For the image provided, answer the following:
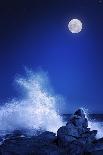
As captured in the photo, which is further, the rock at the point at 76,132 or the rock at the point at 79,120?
the rock at the point at 79,120

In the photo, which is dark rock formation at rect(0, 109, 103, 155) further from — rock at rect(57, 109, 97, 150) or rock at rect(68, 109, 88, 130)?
rock at rect(68, 109, 88, 130)

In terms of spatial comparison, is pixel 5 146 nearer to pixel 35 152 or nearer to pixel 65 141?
pixel 35 152

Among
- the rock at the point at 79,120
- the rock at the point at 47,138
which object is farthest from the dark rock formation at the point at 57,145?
the rock at the point at 79,120

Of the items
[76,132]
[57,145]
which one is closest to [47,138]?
[57,145]

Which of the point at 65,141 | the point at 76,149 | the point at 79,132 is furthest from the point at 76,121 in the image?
the point at 76,149

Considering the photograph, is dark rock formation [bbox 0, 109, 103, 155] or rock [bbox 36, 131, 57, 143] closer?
dark rock formation [bbox 0, 109, 103, 155]

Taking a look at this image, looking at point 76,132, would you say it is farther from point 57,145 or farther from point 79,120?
point 57,145

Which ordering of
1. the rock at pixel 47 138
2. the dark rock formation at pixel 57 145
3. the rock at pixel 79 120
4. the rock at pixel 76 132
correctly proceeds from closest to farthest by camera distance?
the dark rock formation at pixel 57 145 → the rock at pixel 76 132 → the rock at pixel 47 138 → the rock at pixel 79 120

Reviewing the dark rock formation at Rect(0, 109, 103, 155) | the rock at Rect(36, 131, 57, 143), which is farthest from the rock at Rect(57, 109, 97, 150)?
the rock at Rect(36, 131, 57, 143)

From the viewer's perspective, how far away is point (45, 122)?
114m

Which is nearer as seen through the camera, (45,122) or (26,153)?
(26,153)

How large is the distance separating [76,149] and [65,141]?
5.25m

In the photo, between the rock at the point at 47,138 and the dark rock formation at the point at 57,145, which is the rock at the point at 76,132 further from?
the rock at the point at 47,138

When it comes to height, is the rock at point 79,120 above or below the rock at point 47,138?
above
